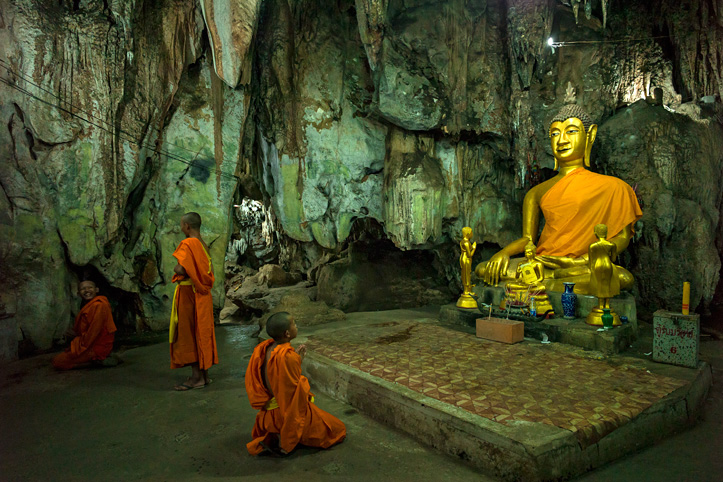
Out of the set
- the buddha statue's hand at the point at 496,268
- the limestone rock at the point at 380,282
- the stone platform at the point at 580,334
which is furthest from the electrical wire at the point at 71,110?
the stone platform at the point at 580,334

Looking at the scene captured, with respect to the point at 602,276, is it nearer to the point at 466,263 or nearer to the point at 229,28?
the point at 466,263

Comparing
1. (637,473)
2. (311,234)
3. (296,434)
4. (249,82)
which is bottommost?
(637,473)

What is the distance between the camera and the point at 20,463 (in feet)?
9.66

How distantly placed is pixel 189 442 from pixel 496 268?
491 cm

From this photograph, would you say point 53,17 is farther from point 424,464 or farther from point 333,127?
point 424,464

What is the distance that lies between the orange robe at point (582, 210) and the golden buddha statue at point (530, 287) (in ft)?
2.82

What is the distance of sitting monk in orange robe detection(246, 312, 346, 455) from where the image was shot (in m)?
2.79

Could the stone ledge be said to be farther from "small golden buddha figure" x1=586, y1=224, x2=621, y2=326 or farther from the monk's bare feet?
the monk's bare feet

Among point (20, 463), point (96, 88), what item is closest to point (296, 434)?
point (20, 463)

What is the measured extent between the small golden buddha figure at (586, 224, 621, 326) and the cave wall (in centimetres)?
286

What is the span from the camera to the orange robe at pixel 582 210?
20.9ft

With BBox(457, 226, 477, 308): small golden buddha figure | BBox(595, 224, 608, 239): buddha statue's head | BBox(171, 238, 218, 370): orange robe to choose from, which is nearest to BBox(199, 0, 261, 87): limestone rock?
BBox(171, 238, 218, 370): orange robe

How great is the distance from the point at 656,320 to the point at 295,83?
718 cm

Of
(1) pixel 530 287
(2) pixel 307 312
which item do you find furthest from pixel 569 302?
(2) pixel 307 312
